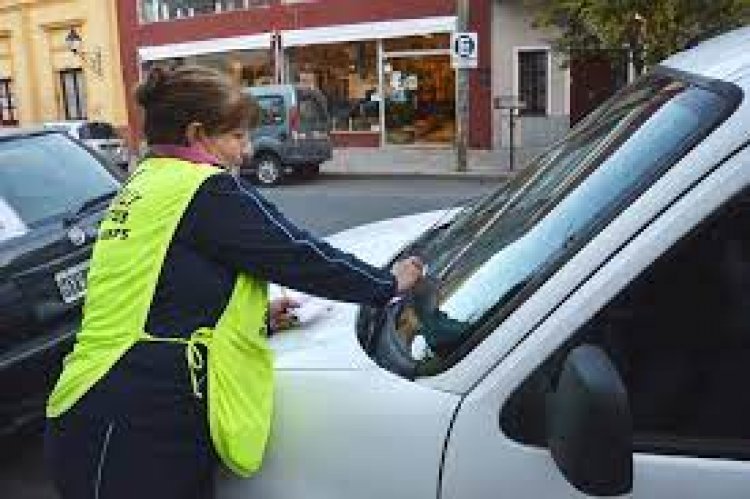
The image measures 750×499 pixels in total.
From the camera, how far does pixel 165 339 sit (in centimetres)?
211

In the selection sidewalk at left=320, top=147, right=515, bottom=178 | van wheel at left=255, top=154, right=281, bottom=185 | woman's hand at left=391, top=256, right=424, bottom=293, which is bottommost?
sidewalk at left=320, top=147, right=515, bottom=178

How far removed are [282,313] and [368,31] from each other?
76.0 ft

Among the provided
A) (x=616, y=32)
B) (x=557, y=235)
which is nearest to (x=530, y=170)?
(x=557, y=235)

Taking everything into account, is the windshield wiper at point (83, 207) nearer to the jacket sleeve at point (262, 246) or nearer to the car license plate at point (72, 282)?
the car license plate at point (72, 282)

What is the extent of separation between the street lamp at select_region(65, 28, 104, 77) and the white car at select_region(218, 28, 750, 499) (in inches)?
1296

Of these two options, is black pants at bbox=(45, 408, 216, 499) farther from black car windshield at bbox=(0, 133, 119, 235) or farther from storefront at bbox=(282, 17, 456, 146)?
storefront at bbox=(282, 17, 456, 146)

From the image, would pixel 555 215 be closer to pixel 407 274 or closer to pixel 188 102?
pixel 407 274

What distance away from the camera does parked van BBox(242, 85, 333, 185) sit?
64.8 ft

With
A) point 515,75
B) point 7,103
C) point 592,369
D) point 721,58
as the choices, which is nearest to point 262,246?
point 592,369

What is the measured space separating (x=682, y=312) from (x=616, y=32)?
1468 centimetres

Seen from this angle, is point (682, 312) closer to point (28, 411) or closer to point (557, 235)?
point (557, 235)

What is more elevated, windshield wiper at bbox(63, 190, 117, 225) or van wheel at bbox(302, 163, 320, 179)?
windshield wiper at bbox(63, 190, 117, 225)

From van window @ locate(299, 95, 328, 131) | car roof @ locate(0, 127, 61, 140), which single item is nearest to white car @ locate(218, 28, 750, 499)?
car roof @ locate(0, 127, 61, 140)

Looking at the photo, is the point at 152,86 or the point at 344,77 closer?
the point at 152,86
